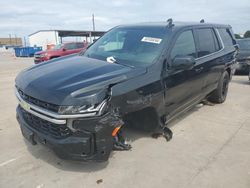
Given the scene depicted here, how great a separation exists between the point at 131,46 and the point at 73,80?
1.39 m

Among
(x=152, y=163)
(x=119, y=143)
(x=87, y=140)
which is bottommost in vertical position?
(x=152, y=163)

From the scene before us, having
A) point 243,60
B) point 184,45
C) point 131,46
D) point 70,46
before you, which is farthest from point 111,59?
Result: point 70,46

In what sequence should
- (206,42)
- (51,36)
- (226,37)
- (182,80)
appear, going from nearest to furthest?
(182,80) → (206,42) → (226,37) → (51,36)

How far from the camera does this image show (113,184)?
3.00 m

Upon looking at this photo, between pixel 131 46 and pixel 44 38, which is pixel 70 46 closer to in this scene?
pixel 131 46

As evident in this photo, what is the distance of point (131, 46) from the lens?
4.09 meters

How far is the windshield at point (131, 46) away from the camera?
3783 millimetres

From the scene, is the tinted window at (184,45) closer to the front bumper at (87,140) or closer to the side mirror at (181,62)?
the side mirror at (181,62)

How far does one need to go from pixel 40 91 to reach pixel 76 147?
0.75 metres

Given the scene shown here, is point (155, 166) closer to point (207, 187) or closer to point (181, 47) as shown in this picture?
point (207, 187)

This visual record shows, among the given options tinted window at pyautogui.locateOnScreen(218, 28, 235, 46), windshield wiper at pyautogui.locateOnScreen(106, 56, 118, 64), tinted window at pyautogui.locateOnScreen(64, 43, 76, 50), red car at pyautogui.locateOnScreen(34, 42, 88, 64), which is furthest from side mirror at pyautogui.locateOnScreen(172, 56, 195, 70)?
tinted window at pyautogui.locateOnScreen(64, 43, 76, 50)

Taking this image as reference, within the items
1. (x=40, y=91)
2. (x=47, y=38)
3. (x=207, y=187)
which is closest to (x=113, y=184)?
(x=207, y=187)

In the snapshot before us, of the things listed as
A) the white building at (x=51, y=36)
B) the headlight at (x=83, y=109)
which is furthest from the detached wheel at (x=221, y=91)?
the white building at (x=51, y=36)

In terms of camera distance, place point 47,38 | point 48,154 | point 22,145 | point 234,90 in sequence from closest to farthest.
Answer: point 48,154
point 22,145
point 234,90
point 47,38
